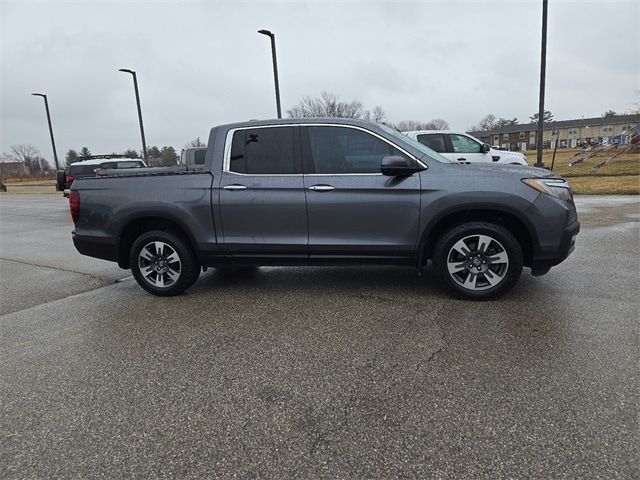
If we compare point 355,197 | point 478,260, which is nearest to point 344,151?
point 355,197

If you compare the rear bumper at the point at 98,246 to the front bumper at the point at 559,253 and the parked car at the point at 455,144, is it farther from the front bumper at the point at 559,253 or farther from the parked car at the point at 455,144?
the parked car at the point at 455,144

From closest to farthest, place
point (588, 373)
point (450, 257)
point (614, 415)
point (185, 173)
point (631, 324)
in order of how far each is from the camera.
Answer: point (614, 415), point (588, 373), point (631, 324), point (450, 257), point (185, 173)

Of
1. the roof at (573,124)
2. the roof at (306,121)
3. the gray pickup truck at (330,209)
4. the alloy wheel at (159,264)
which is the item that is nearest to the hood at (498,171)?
the gray pickup truck at (330,209)

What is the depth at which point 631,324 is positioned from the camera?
3.66m

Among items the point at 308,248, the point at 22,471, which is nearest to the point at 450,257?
the point at 308,248

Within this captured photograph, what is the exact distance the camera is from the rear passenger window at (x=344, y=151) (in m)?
4.38

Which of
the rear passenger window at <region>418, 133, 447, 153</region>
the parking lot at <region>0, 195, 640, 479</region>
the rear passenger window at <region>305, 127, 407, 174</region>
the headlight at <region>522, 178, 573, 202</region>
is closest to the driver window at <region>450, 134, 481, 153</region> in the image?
the rear passenger window at <region>418, 133, 447, 153</region>

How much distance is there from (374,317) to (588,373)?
1.76 m

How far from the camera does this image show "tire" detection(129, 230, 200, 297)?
15.9 ft

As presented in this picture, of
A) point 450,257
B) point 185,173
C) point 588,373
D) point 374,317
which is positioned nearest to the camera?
point 588,373

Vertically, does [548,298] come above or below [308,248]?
below

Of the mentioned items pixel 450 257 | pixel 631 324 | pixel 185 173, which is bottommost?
pixel 631 324

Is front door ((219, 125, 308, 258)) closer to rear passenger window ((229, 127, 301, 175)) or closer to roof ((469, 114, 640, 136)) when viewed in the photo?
rear passenger window ((229, 127, 301, 175))

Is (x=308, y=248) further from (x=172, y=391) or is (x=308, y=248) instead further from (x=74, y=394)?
(x=74, y=394)
